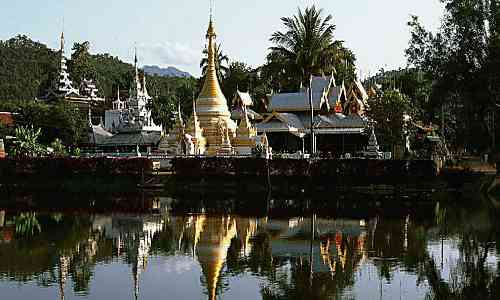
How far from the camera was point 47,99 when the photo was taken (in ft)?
223

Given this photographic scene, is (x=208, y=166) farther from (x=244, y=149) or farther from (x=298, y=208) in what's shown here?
(x=298, y=208)

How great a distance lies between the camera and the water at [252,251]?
37.9ft

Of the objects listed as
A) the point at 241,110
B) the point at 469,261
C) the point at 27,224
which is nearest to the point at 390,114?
the point at 241,110

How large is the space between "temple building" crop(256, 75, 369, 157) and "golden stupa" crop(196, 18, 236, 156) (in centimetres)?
444

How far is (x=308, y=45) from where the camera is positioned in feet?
178

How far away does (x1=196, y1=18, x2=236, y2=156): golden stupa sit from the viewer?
128ft

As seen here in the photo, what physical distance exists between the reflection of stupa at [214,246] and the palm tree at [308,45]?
111 feet

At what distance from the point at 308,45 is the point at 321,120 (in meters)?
11.2

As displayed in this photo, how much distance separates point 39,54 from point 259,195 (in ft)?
225

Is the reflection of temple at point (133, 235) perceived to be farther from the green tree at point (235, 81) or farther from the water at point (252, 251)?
the green tree at point (235, 81)

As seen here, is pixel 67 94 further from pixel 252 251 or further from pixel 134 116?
pixel 252 251

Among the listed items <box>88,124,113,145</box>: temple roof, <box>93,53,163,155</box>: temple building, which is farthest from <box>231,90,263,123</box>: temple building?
<box>88,124,113,145</box>: temple roof

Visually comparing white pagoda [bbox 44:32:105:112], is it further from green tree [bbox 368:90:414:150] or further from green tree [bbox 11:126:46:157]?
green tree [bbox 368:90:414:150]

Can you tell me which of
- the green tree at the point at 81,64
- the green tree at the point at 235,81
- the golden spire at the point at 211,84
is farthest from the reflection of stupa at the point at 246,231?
the green tree at the point at 81,64
